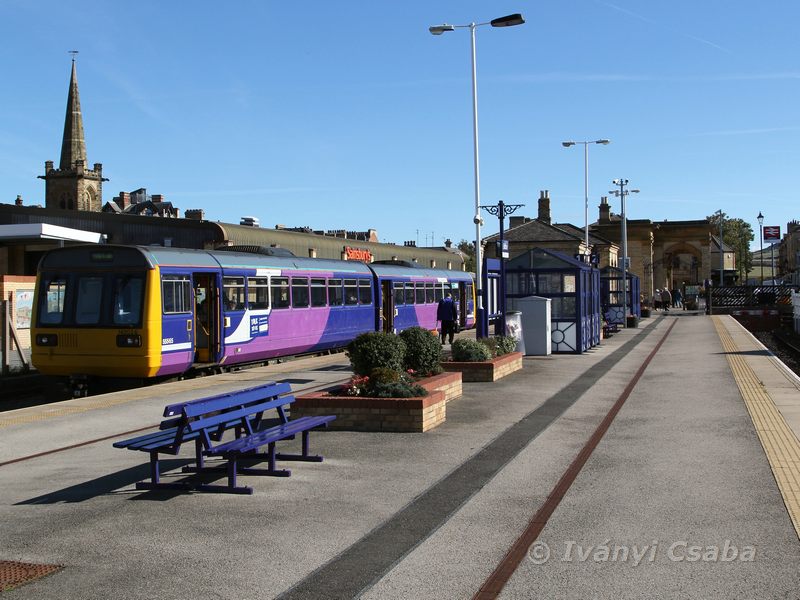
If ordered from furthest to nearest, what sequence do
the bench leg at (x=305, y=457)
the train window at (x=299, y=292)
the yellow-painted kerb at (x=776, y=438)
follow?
the train window at (x=299, y=292)
the bench leg at (x=305, y=457)
the yellow-painted kerb at (x=776, y=438)

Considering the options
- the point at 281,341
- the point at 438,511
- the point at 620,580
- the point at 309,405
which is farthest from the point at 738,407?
the point at 281,341

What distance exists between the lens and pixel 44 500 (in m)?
8.02

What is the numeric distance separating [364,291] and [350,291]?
128 centimetres

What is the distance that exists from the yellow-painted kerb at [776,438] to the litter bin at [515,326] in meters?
5.77

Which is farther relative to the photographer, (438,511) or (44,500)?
(44,500)

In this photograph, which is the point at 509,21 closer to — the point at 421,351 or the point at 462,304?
the point at 421,351

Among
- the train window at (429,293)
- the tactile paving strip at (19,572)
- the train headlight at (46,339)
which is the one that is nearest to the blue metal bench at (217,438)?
the tactile paving strip at (19,572)

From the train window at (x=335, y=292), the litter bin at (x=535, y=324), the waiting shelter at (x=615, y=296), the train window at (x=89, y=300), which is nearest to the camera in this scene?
the train window at (x=89, y=300)

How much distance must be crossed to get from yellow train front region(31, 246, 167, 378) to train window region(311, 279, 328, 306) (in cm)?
774

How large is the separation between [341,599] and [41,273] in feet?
48.1

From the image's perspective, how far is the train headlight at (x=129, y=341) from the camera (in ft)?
56.1

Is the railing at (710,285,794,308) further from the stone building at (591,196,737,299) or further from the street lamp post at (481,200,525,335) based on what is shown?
the street lamp post at (481,200,525,335)

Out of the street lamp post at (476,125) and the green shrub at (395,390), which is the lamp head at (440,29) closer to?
the street lamp post at (476,125)

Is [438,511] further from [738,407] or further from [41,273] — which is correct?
[41,273]
